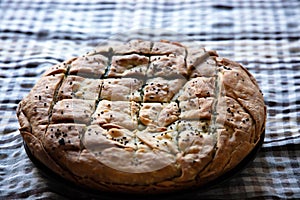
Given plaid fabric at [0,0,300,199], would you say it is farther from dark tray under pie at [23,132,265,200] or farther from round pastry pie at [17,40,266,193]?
round pastry pie at [17,40,266,193]

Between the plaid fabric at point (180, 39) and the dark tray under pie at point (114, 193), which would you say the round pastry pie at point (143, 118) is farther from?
the plaid fabric at point (180, 39)

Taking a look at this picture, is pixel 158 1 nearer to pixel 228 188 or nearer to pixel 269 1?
pixel 269 1

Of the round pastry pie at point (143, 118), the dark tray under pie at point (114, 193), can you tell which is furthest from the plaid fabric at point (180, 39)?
the round pastry pie at point (143, 118)

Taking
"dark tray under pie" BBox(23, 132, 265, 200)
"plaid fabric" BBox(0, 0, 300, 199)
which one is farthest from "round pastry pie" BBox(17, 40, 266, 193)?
"plaid fabric" BBox(0, 0, 300, 199)

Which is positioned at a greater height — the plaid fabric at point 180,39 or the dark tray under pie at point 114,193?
→ the dark tray under pie at point 114,193

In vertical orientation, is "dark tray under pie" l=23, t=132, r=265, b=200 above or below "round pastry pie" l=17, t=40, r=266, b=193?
below
